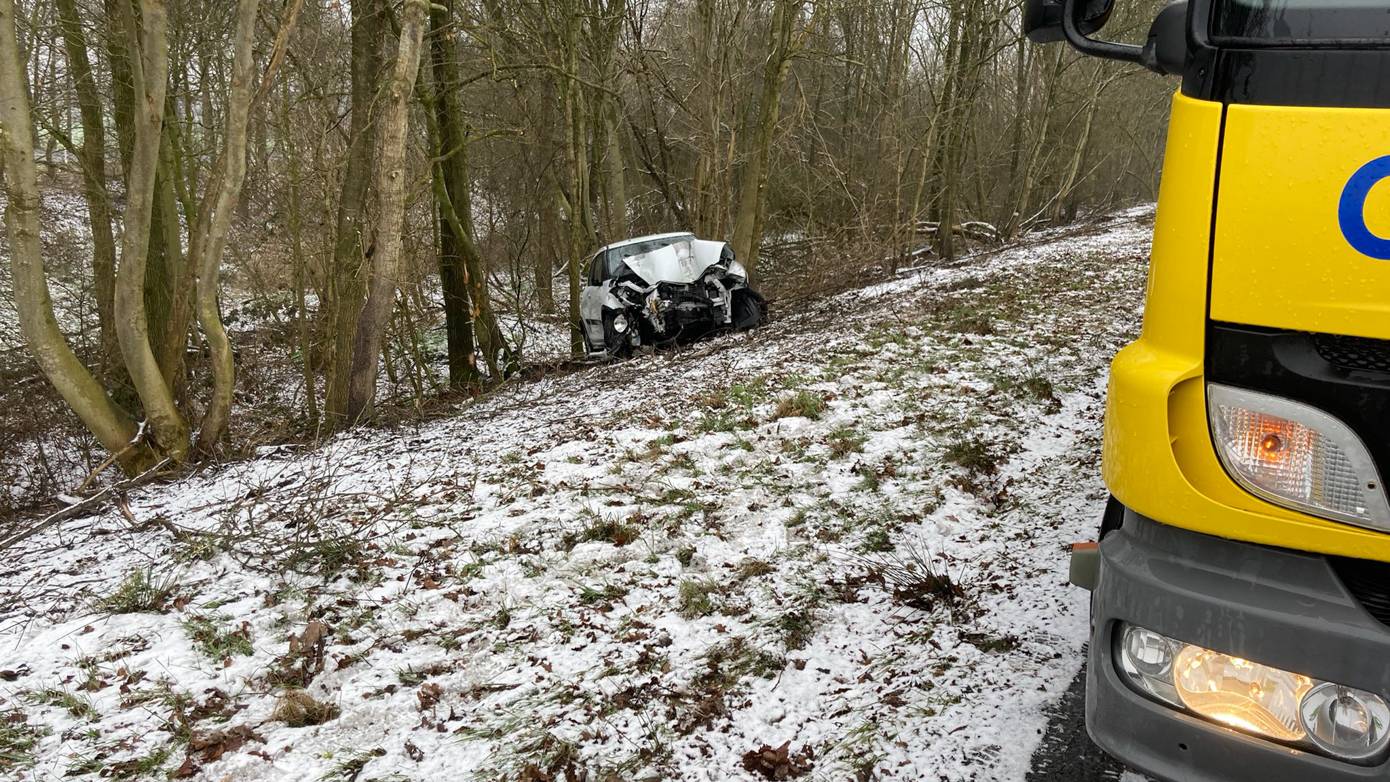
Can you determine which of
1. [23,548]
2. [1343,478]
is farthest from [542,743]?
[23,548]

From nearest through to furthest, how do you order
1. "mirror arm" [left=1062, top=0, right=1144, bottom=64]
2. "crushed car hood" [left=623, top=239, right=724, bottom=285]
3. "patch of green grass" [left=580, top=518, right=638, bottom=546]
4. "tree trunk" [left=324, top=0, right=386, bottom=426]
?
"mirror arm" [left=1062, top=0, right=1144, bottom=64] < "patch of green grass" [left=580, top=518, right=638, bottom=546] < "tree trunk" [left=324, top=0, right=386, bottom=426] < "crushed car hood" [left=623, top=239, right=724, bottom=285]

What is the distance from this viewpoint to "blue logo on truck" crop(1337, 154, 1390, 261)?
4.59ft

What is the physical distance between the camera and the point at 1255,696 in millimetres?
1542

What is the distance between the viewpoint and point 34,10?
1116 centimetres

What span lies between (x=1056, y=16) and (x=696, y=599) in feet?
8.97

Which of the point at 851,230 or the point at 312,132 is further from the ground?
the point at 312,132

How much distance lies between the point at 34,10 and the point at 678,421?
1240cm

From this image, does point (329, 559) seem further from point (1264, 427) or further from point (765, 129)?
point (765, 129)

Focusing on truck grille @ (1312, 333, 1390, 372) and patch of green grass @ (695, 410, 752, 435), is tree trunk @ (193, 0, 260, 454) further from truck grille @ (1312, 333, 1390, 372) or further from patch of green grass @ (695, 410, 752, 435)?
truck grille @ (1312, 333, 1390, 372)

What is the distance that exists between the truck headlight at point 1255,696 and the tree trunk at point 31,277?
828 centimetres

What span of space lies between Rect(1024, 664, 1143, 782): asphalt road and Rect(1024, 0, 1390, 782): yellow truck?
74cm

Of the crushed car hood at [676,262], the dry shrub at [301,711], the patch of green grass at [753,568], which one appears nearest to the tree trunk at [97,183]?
the crushed car hood at [676,262]

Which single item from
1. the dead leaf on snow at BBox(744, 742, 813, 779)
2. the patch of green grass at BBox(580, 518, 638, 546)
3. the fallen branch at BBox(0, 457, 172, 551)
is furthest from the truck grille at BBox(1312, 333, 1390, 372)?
the fallen branch at BBox(0, 457, 172, 551)

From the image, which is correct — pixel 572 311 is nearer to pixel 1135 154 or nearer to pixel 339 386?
pixel 339 386
